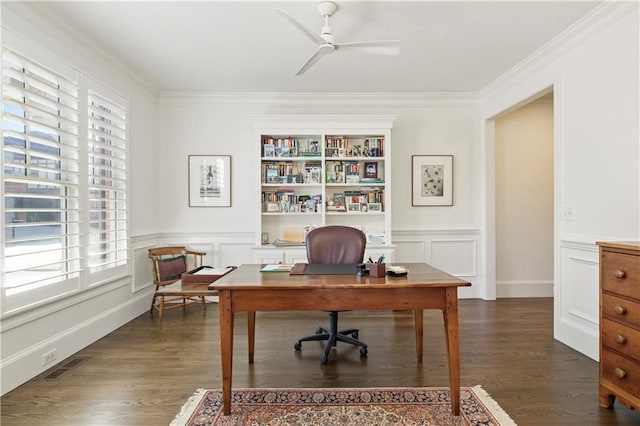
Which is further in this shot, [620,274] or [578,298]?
[578,298]

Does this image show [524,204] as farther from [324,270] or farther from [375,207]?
[324,270]

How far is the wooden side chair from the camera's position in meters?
3.83

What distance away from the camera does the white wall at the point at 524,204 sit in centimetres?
452

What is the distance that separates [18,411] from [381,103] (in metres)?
4.48

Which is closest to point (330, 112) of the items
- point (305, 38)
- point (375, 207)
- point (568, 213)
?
point (375, 207)

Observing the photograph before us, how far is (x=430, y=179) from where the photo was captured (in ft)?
15.0

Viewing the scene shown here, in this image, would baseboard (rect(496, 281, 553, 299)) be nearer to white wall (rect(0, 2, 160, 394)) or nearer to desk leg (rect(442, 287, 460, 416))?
desk leg (rect(442, 287, 460, 416))

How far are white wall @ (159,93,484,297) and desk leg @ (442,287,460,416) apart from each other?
2604 mm

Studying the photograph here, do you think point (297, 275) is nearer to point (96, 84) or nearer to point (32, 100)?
point (32, 100)

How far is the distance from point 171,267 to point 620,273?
398 cm

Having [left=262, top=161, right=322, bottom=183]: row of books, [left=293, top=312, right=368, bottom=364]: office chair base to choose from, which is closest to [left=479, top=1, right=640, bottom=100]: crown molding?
[left=262, top=161, right=322, bottom=183]: row of books

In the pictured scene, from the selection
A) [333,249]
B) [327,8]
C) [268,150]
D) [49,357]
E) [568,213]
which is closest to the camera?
[327,8]

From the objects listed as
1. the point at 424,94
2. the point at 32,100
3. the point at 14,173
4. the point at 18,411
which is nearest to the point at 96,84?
the point at 32,100

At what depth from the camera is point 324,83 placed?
409 cm
